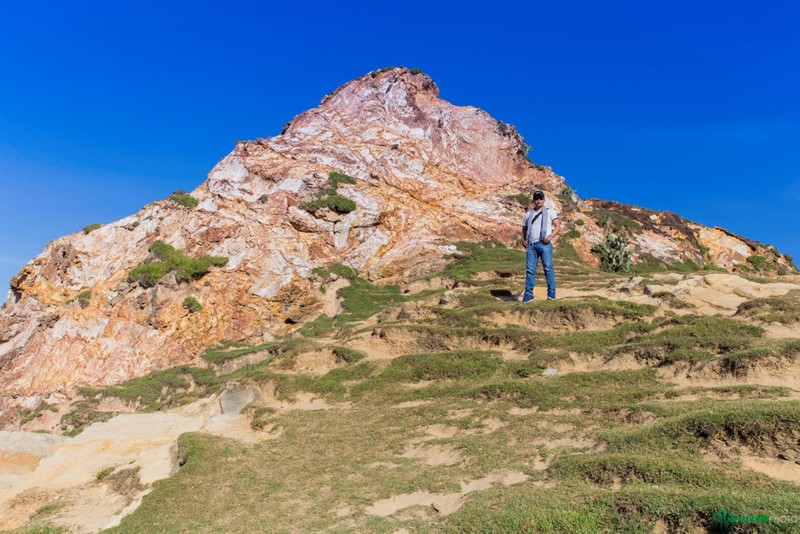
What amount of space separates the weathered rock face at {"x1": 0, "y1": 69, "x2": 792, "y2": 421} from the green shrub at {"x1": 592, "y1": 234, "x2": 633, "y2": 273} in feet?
3.44

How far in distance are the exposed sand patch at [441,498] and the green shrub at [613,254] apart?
90.1 ft

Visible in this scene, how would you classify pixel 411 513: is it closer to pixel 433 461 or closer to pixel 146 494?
pixel 433 461

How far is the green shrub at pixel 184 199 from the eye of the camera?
35469 millimetres

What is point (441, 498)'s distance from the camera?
27.0 feet

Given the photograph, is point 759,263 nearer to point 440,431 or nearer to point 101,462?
point 440,431

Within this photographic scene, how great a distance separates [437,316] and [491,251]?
14.8m

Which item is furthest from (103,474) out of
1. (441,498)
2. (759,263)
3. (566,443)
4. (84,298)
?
(759,263)

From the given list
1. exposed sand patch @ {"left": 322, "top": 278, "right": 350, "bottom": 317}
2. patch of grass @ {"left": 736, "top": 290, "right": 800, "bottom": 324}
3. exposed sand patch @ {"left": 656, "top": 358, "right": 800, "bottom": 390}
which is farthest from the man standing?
exposed sand patch @ {"left": 322, "top": 278, "right": 350, "bottom": 317}

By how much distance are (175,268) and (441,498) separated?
25939 mm

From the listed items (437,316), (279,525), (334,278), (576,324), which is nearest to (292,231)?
(334,278)

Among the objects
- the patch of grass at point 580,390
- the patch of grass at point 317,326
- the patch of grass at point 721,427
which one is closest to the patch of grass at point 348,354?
the patch of grass at point 580,390

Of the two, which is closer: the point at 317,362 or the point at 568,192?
the point at 317,362

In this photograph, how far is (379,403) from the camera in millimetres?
14234

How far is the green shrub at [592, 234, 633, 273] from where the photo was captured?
110 ft
